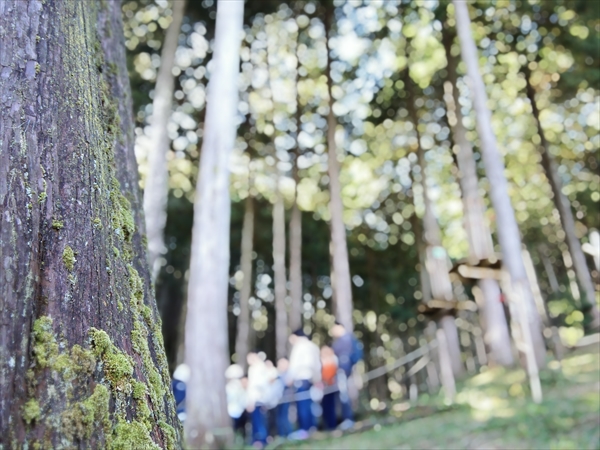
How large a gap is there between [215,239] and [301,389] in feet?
9.02

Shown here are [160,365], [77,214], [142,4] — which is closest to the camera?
[77,214]

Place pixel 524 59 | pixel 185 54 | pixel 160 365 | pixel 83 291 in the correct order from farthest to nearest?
1. pixel 524 59
2. pixel 185 54
3. pixel 160 365
4. pixel 83 291

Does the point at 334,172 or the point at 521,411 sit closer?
the point at 521,411

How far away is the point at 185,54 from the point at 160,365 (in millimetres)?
12631

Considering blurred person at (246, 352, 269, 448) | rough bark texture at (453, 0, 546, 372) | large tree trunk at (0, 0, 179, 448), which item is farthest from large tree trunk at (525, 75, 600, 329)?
large tree trunk at (0, 0, 179, 448)

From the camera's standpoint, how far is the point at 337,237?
490 inches

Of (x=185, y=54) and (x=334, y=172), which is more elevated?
(x=185, y=54)

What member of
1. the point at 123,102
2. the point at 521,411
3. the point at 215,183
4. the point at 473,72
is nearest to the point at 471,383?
the point at 521,411

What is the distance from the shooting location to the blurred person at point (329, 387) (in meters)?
7.59

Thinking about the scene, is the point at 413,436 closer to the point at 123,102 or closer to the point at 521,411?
the point at 521,411

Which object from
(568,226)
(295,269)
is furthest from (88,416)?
(568,226)

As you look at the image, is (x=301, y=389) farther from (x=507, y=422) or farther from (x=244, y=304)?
(x=244, y=304)

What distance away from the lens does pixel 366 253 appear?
2211 centimetres

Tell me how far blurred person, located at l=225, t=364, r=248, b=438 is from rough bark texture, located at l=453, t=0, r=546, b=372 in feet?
15.4
